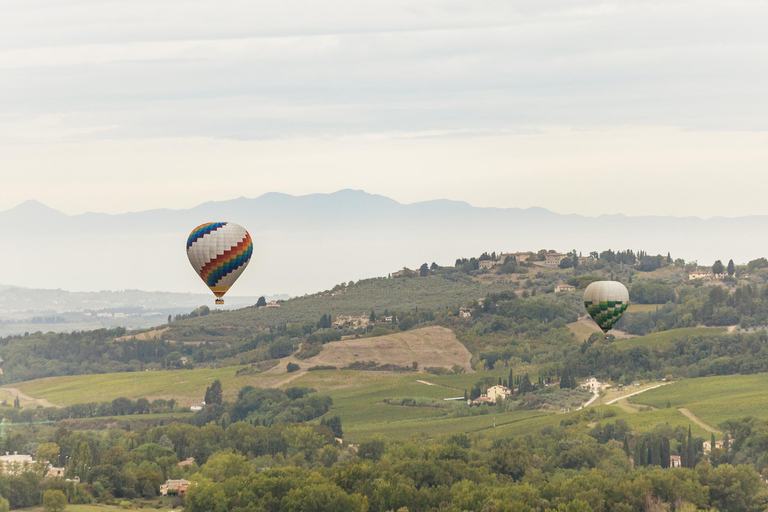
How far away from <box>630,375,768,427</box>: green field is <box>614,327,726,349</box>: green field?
1692 centimetres

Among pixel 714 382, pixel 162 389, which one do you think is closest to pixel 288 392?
pixel 162 389

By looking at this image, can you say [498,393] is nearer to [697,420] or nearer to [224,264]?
[697,420]

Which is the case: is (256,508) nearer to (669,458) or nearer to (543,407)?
(669,458)

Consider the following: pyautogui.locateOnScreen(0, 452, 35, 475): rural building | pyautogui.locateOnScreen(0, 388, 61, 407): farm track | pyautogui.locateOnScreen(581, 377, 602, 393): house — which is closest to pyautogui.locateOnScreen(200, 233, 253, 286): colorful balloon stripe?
pyautogui.locateOnScreen(0, 452, 35, 475): rural building

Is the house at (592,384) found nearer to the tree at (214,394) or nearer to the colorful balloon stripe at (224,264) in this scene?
the tree at (214,394)

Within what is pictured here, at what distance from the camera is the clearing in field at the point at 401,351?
557 ft

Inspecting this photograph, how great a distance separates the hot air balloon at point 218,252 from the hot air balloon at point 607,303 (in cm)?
3452

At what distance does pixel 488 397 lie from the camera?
14200 centimetres

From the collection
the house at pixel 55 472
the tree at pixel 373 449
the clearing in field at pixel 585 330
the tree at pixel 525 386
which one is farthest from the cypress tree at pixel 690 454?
the clearing in field at pixel 585 330

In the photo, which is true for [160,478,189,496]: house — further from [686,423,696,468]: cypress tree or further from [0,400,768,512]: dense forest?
[686,423,696,468]: cypress tree

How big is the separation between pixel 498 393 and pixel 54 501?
66.6 metres

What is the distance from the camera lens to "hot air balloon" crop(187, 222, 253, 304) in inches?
3159

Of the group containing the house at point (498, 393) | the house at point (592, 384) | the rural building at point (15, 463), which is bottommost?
the rural building at point (15, 463)

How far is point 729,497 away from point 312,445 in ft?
A: 133
